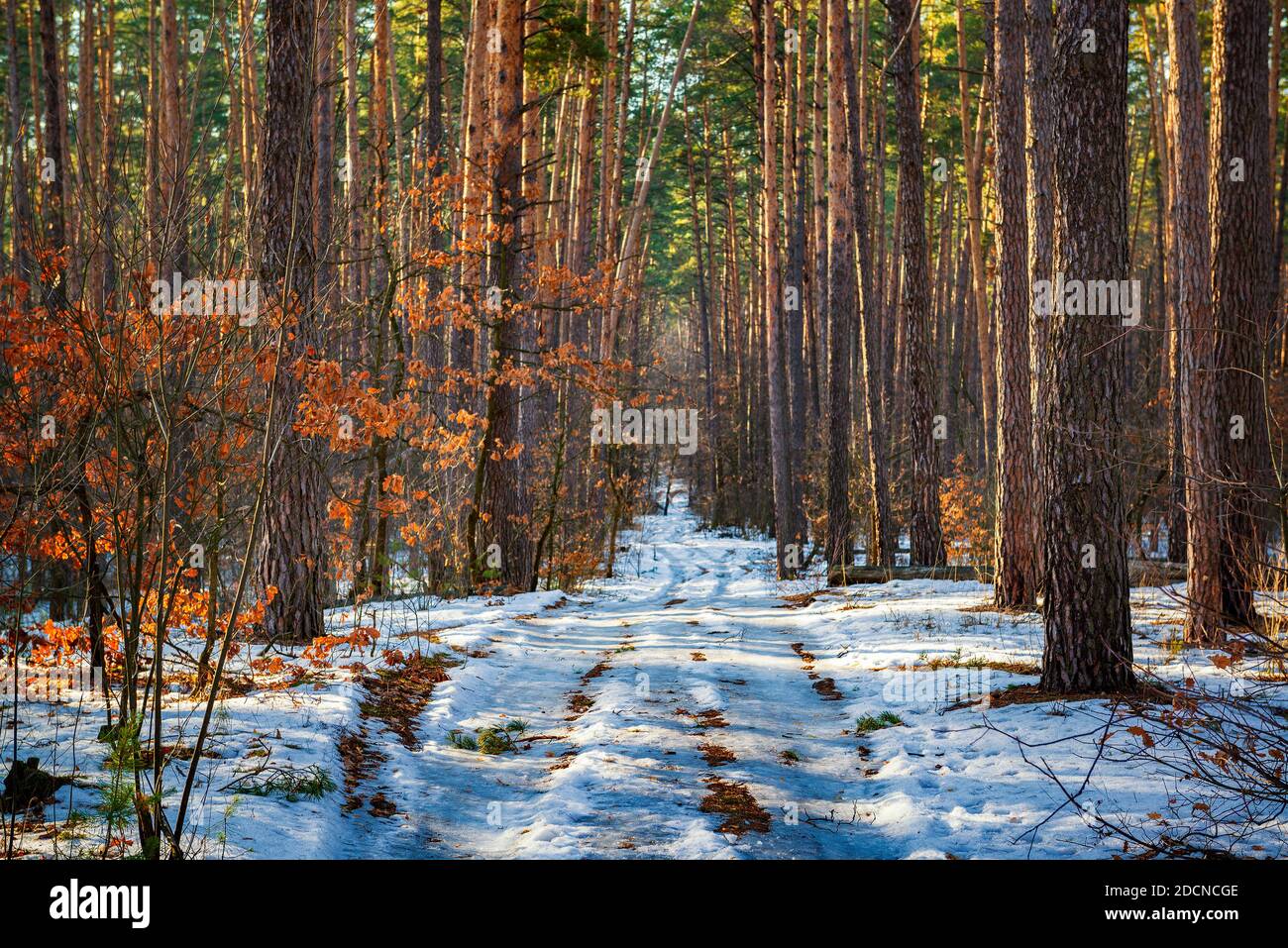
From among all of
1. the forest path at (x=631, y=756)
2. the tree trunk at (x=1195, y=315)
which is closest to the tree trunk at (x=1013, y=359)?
the tree trunk at (x=1195, y=315)

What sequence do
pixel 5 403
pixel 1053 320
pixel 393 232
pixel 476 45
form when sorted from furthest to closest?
pixel 476 45 → pixel 393 232 → pixel 1053 320 → pixel 5 403

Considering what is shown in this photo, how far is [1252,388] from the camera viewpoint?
8305mm

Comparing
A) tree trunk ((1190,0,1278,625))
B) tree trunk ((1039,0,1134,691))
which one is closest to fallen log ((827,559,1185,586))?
tree trunk ((1190,0,1278,625))

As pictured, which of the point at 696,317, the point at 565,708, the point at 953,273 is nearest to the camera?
the point at 565,708

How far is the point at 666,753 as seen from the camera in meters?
5.79

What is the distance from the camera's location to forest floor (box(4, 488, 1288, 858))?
14.2 feet

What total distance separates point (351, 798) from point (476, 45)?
13945mm

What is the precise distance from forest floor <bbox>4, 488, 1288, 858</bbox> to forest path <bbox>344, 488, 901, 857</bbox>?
0.07 feet

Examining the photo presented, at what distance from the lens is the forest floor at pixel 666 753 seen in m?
4.34

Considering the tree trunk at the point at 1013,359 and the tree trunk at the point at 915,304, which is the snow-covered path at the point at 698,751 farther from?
the tree trunk at the point at 915,304

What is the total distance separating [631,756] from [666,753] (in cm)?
22

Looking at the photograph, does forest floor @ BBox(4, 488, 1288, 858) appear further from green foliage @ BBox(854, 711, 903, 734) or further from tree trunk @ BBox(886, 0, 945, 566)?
tree trunk @ BBox(886, 0, 945, 566)
